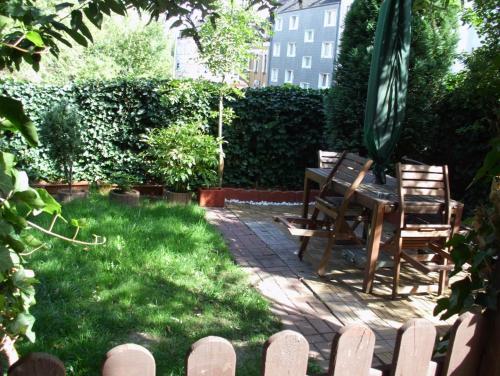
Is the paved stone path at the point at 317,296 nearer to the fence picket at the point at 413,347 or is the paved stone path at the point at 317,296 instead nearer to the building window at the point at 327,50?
the fence picket at the point at 413,347

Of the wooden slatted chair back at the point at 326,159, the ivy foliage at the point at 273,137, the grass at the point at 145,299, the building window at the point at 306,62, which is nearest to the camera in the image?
the grass at the point at 145,299

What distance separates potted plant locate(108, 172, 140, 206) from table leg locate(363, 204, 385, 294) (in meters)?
3.62

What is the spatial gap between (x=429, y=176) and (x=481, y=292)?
2818 millimetres

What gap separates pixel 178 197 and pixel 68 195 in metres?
1.51

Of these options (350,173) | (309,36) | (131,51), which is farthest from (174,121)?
(309,36)

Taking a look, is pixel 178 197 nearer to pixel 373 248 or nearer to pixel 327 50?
pixel 373 248

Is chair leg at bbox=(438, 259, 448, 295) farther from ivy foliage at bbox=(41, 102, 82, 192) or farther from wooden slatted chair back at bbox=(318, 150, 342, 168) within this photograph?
ivy foliage at bbox=(41, 102, 82, 192)

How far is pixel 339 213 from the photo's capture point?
182 inches

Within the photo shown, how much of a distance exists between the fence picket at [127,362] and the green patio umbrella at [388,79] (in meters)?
4.20

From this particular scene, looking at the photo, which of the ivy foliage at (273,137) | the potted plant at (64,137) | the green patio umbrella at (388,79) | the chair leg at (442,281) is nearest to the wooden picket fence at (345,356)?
the chair leg at (442,281)

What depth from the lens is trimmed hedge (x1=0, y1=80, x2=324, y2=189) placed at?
7570 mm

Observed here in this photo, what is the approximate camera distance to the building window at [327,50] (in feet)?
124

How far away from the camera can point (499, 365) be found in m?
1.50

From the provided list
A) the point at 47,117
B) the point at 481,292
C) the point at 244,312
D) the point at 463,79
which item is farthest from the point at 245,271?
the point at 463,79
